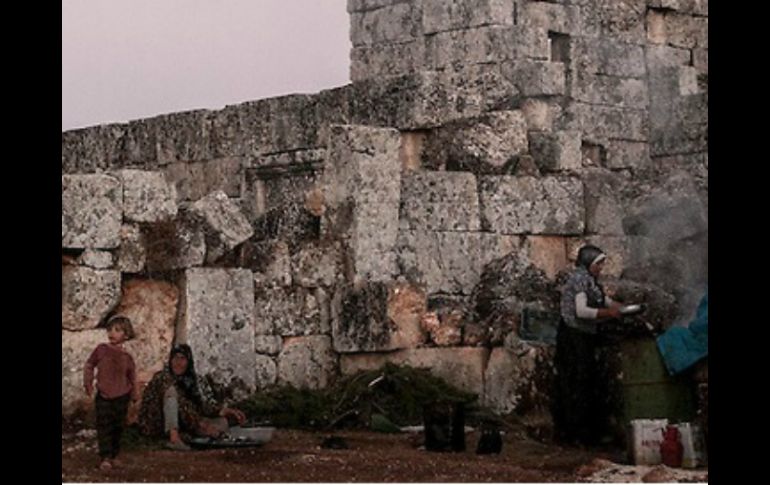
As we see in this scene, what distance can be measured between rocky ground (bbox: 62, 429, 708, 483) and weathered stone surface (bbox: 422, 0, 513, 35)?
4.72 m

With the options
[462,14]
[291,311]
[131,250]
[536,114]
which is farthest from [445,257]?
[131,250]

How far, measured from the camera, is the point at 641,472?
12.4 metres

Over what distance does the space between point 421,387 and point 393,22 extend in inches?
174

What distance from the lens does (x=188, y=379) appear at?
44.6ft

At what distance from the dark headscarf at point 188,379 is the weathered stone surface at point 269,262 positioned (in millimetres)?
1639

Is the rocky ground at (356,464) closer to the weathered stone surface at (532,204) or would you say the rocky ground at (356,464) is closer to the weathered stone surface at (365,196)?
the weathered stone surface at (365,196)

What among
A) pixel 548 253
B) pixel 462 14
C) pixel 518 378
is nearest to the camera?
pixel 518 378

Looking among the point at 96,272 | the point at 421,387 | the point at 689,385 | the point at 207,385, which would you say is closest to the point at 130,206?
the point at 96,272

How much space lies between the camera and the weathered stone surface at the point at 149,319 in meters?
14.1

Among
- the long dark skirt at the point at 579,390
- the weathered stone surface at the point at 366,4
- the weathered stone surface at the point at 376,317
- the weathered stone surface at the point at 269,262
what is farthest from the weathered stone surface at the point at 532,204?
the weathered stone surface at the point at 366,4

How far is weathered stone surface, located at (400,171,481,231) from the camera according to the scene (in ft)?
51.4

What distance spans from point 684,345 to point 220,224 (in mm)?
3809

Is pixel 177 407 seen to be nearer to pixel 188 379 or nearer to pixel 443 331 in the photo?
pixel 188 379

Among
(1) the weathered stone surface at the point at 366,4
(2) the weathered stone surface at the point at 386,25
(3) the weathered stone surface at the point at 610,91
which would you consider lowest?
(3) the weathered stone surface at the point at 610,91
